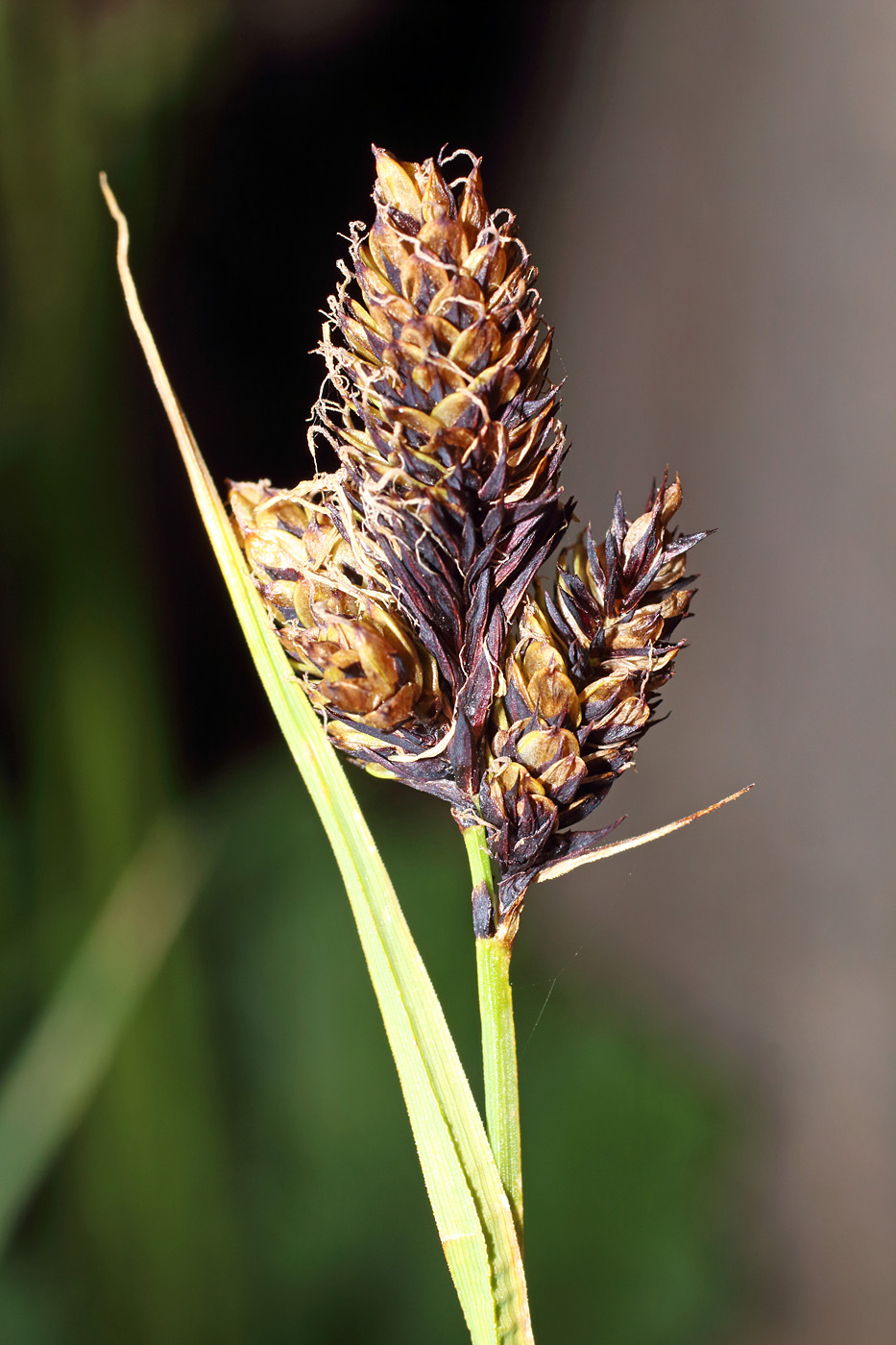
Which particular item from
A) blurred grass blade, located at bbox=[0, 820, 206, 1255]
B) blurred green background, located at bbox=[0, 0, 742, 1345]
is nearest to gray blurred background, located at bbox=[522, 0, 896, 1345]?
blurred green background, located at bbox=[0, 0, 742, 1345]

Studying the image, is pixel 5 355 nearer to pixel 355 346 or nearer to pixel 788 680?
pixel 355 346

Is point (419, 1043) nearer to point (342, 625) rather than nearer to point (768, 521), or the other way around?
point (342, 625)

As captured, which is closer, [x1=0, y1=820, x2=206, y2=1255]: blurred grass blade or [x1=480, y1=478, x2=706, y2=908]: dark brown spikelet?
[x1=480, y1=478, x2=706, y2=908]: dark brown spikelet

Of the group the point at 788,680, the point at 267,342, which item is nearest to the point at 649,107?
the point at 267,342

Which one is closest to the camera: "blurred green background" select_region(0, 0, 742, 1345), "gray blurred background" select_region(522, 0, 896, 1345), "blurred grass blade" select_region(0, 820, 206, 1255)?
"blurred grass blade" select_region(0, 820, 206, 1255)

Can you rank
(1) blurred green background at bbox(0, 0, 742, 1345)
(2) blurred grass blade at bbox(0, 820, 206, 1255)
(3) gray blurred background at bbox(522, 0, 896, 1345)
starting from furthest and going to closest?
(3) gray blurred background at bbox(522, 0, 896, 1345), (1) blurred green background at bbox(0, 0, 742, 1345), (2) blurred grass blade at bbox(0, 820, 206, 1255)

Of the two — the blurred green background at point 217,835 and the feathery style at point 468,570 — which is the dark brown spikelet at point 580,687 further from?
the blurred green background at point 217,835

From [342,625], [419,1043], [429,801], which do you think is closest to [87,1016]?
[419,1043]

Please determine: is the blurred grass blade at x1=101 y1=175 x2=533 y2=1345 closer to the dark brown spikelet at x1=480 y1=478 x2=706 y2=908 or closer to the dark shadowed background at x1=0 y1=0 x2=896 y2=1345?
the dark brown spikelet at x1=480 y1=478 x2=706 y2=908
